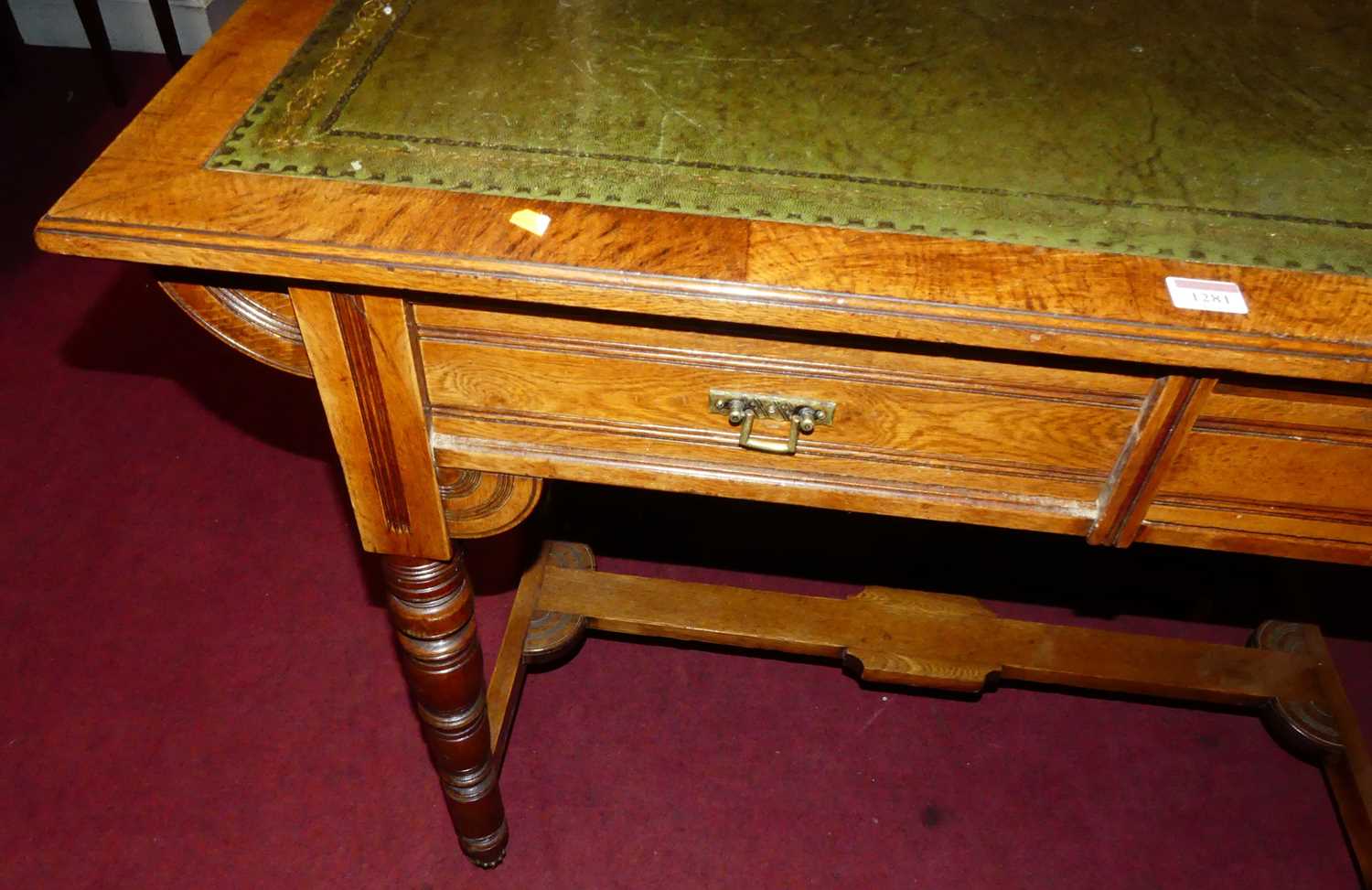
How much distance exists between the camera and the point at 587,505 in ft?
7.14

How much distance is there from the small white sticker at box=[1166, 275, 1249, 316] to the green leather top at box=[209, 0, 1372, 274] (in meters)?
0.04

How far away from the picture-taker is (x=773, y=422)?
42.1 inches

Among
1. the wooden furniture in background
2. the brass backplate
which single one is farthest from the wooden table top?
the wooden furniture in background

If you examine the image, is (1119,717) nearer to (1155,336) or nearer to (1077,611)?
(1077,611)

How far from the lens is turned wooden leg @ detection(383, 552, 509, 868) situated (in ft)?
4.15

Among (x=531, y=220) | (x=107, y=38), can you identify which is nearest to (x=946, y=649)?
(x=531, y=220)

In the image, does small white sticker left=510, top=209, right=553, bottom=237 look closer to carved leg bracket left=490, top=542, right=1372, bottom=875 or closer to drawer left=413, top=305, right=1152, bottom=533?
drawer left=413, top=305, right=1152, bottom=533

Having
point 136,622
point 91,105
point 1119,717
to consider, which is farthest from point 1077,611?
point 91,105

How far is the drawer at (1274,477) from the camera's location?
98 centimetres

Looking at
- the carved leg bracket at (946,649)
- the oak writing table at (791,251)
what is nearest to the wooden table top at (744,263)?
the oak writing table at (791,251)

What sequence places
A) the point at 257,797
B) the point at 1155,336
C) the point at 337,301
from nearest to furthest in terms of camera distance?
1. the point at 1155,336
2. the point at 337,301
3. the point at 257,797

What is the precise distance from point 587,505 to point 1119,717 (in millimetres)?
1038

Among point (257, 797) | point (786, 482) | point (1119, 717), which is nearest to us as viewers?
point (786, 482)

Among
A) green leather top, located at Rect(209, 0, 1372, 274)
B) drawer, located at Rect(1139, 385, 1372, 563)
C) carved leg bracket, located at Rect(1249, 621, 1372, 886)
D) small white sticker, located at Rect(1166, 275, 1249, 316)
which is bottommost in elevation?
carved leg bracket, located at Rect(1249, 621, 1372, 886)
